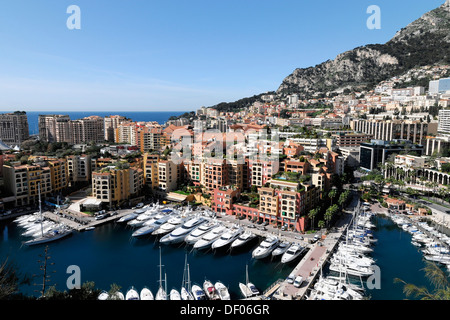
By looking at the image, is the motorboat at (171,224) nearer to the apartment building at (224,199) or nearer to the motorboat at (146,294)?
the apartment building at (224,199)

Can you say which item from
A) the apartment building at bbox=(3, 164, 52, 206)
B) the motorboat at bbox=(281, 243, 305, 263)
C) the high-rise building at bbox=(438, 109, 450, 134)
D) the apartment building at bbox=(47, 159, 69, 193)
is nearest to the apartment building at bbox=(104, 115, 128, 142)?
the apartment building at bbox=(47, 159, 69, 193)

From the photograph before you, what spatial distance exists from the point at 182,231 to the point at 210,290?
5.33m

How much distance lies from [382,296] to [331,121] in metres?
35.5

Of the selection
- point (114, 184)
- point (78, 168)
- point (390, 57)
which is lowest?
point (114, 184)

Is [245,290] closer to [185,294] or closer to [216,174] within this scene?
[185,294]

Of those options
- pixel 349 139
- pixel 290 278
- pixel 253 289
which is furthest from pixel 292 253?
pixel 349 139

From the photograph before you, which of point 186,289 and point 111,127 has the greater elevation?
point 111,127

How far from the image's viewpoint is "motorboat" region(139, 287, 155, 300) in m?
10.3

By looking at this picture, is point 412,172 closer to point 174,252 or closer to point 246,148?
point 246,148

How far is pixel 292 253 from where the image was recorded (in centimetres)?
1325

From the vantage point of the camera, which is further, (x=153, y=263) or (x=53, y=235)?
(x=53, y=235)

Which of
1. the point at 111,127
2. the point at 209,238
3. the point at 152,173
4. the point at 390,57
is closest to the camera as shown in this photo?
the point at 209,238

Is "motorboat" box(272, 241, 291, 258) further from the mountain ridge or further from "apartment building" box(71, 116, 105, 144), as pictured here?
the mountain ridge

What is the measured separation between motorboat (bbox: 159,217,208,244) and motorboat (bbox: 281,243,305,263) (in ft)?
17.2
